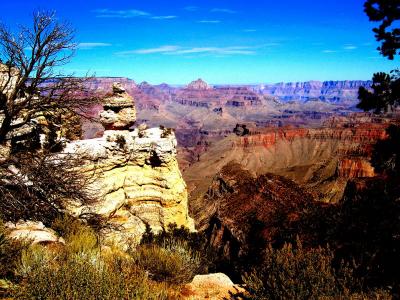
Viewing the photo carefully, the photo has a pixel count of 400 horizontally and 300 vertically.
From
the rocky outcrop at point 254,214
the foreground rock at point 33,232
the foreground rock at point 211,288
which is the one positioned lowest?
the rocky outcrop at point 254,214

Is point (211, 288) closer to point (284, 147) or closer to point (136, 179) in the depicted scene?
point (136, 179)

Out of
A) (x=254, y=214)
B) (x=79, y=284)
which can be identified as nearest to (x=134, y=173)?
(x=254, y=214)

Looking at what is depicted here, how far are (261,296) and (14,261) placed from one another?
15.3 ft

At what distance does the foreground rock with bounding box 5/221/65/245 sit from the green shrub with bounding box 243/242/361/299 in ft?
16.6

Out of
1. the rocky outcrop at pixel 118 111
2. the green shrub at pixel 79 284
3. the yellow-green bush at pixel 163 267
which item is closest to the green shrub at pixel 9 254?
the green shrub at pixel 79 284

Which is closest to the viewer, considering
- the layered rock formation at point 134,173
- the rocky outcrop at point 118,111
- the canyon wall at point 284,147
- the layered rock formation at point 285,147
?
the layered rock formation at point 134,173

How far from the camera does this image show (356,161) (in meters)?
86.1

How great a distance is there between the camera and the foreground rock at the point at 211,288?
7.56 meters

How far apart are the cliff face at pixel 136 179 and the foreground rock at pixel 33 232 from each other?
453cm

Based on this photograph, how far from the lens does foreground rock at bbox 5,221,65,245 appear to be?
8320 millimetres

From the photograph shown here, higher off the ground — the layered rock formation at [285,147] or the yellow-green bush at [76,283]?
the yellow-green bush at [76,283]

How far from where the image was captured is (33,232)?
8789 mm

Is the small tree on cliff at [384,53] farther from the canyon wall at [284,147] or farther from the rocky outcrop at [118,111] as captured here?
the canyon wall at [284,147]

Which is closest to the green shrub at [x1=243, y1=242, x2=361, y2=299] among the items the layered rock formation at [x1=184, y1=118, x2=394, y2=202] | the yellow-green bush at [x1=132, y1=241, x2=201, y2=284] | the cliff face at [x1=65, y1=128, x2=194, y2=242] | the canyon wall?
the yellow-green bush at [x1=132, y1=241, x2=201, y2=284]
